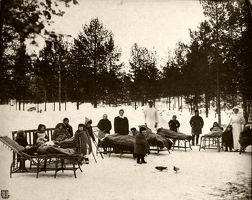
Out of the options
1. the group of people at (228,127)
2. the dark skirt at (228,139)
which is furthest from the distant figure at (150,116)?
the dark skirt at (228,139)

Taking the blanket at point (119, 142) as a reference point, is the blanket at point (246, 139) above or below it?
above

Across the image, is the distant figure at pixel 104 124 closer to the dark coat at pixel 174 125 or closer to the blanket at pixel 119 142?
the blanket at pixel 119 142

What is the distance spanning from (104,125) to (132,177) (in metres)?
0.76

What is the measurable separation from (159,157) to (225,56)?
5.56 feet

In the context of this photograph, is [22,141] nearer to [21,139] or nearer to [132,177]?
[21,139]

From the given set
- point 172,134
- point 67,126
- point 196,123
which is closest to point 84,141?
point 67,126

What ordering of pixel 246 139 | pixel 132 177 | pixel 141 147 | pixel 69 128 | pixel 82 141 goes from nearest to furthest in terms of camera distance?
pixel 246 139
pixel 132 177
pixel 69 128
pixel 82 141
pixel 141 147

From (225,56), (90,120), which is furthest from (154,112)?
(225,56)

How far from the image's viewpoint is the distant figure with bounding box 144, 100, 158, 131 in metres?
4.20

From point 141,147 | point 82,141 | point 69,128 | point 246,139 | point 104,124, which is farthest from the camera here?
point 141,147

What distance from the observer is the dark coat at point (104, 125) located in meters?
4.32

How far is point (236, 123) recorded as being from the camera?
4203mm

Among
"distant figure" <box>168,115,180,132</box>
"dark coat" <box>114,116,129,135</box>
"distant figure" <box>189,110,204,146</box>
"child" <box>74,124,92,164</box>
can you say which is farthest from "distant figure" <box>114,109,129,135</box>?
"distant figure" <box>189,110,204,146</box>

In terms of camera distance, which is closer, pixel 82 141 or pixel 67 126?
pixel 67 126
